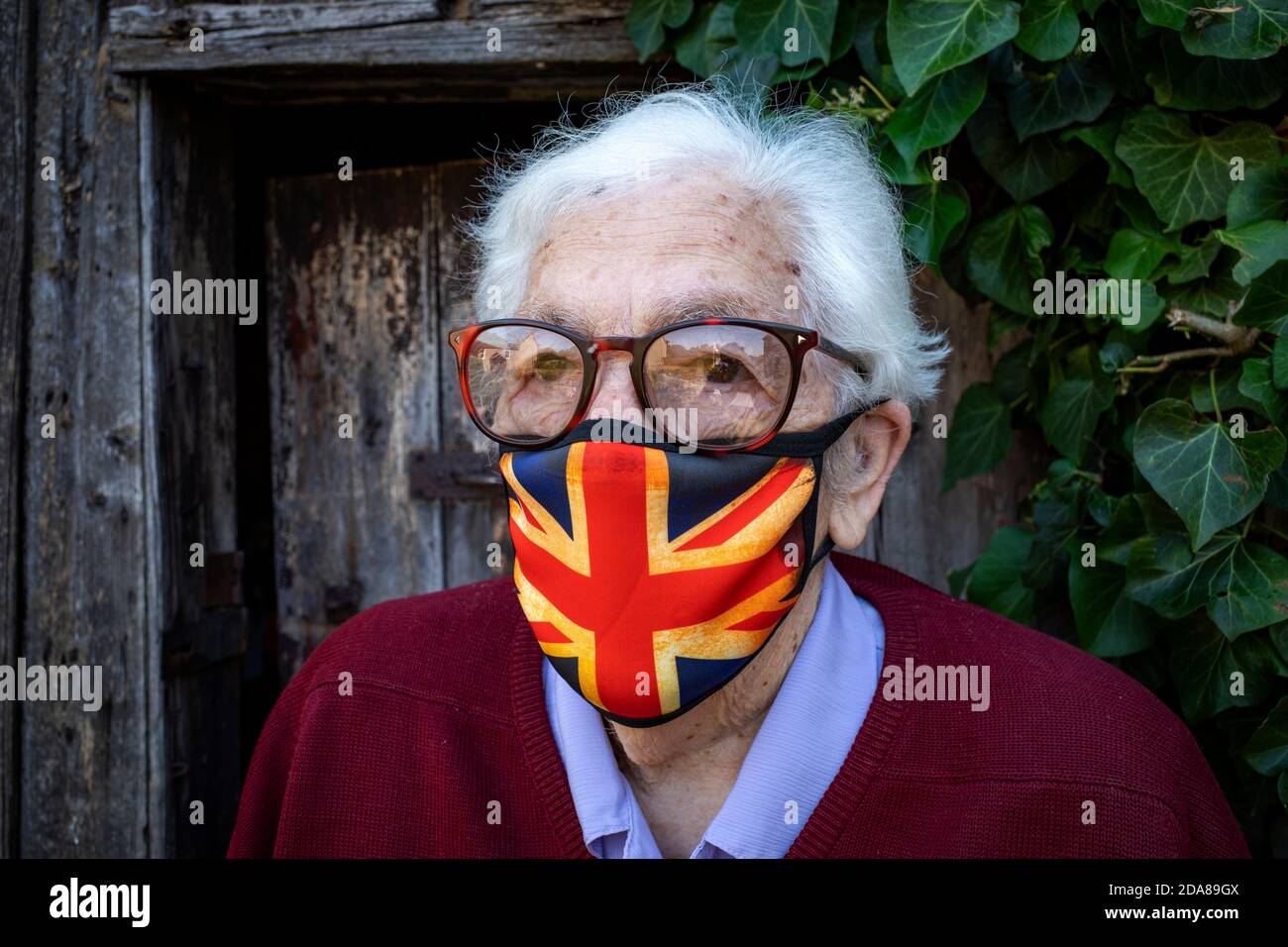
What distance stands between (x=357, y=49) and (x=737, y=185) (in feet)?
3.46

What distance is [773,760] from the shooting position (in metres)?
1.40

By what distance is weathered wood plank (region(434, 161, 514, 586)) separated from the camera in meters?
2.48

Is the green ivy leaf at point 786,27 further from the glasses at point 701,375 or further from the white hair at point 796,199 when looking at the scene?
the glasses at point 701,375

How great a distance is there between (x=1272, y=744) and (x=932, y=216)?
1.09m

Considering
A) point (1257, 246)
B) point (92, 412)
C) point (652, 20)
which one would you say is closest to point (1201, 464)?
point (1257, 246)

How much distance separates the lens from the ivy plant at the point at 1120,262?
1.52 metres

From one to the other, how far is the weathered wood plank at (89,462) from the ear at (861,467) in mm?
1588

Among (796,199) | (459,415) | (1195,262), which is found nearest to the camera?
(796,199)

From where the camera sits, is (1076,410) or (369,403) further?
(369,403)

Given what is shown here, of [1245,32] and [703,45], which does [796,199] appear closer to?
[703,45]

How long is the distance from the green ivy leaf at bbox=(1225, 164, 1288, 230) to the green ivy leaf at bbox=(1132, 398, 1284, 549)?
12.8 inches

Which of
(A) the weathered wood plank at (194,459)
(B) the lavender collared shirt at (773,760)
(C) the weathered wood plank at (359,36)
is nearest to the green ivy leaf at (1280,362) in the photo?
(B) the lavender collared shirt at (773,760)

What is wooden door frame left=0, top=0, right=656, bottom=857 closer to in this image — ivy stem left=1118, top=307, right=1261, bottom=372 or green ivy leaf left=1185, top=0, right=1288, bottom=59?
green ivy leaf left=1185, top=0, right=1288, bottom=59

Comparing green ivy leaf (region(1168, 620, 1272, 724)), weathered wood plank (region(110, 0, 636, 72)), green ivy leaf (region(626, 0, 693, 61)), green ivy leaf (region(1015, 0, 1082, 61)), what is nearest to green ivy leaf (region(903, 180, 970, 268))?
green ivy leaf (region(1015, 0, 1082, 61))
